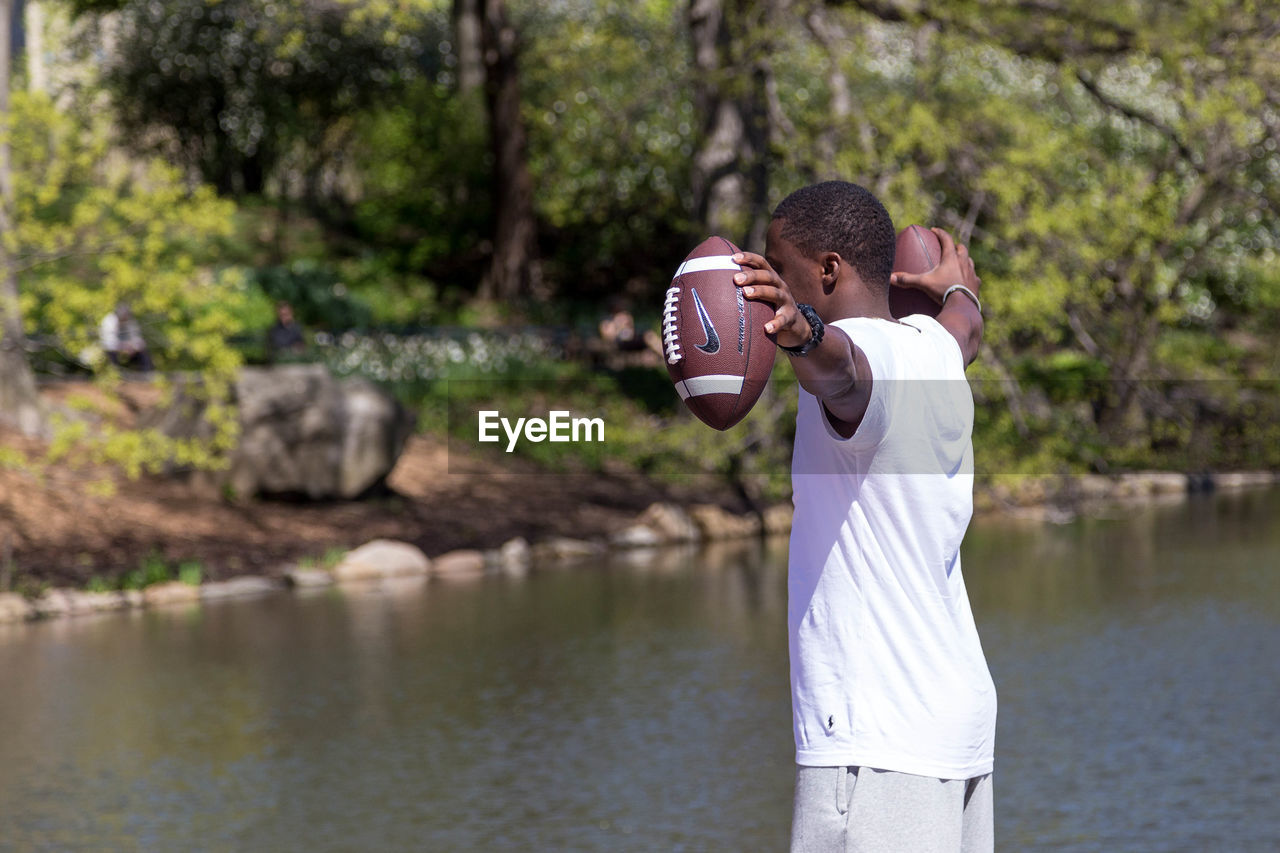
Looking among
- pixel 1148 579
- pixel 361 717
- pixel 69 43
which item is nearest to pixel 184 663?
pixel 361 717

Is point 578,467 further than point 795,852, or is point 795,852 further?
point 578,467

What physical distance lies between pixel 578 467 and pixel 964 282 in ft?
62.6

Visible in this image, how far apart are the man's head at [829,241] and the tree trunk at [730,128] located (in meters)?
16.1

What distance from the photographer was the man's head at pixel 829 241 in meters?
3.23

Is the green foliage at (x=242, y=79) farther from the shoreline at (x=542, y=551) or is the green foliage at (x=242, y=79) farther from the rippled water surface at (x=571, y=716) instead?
the rippled water surface at (x=571, y=716)

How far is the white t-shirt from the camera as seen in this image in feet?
10.2

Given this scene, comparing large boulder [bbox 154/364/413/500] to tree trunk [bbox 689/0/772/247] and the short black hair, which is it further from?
the short black hair

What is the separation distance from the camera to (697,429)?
19.9 meters

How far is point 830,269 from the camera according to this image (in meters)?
3.26

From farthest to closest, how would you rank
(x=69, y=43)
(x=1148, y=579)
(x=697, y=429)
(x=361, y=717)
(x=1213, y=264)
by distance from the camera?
(x=69, y=43), (x=1213, y=264), (x=697, y=429), (x=1148, y=579), (x=361, y=717)

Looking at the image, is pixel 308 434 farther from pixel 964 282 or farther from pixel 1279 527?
pixel 964 282

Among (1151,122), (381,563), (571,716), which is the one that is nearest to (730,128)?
(1151,122)

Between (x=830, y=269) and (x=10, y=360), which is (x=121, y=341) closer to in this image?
(x=10, y=360)

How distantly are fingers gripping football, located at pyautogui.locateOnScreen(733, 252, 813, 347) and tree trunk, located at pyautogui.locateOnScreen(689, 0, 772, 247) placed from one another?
16569mm
